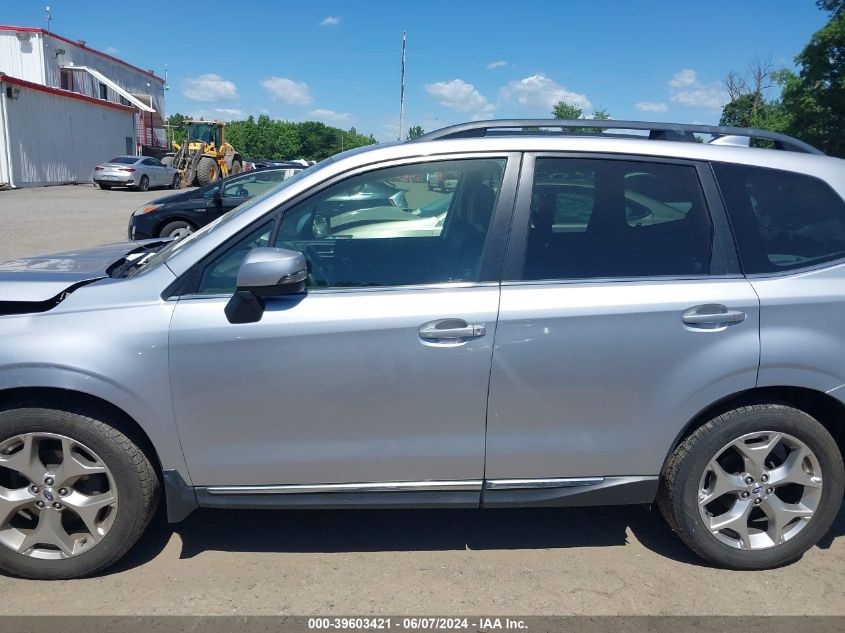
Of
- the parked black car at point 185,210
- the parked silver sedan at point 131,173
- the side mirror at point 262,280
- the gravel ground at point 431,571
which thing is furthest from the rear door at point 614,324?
the parked silver sedan at point 131,173

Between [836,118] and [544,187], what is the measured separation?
39315mm

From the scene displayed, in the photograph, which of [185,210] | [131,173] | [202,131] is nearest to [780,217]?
[185,210]

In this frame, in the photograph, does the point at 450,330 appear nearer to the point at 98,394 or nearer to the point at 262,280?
the point at 262,280

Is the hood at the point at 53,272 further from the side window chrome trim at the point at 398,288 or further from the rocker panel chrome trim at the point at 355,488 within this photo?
the rocker panel chrome trim at the point at 355,488

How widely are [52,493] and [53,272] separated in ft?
3.43

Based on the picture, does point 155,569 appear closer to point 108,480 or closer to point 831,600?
point 108,480

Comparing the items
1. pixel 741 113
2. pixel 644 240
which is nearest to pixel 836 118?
pixel 741 113

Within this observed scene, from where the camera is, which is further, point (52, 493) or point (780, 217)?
point (780, 217)

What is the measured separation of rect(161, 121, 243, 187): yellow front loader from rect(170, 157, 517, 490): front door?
32.4 metres

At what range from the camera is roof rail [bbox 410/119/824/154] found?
126 inches

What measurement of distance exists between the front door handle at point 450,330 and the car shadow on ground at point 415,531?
1.15 metres

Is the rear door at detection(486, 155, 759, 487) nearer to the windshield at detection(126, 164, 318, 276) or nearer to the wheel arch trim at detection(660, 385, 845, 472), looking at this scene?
the wheel arch trim at detection(660, 385, 845, 472)

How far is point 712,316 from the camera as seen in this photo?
2863 millimetres

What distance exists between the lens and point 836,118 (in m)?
35.2
